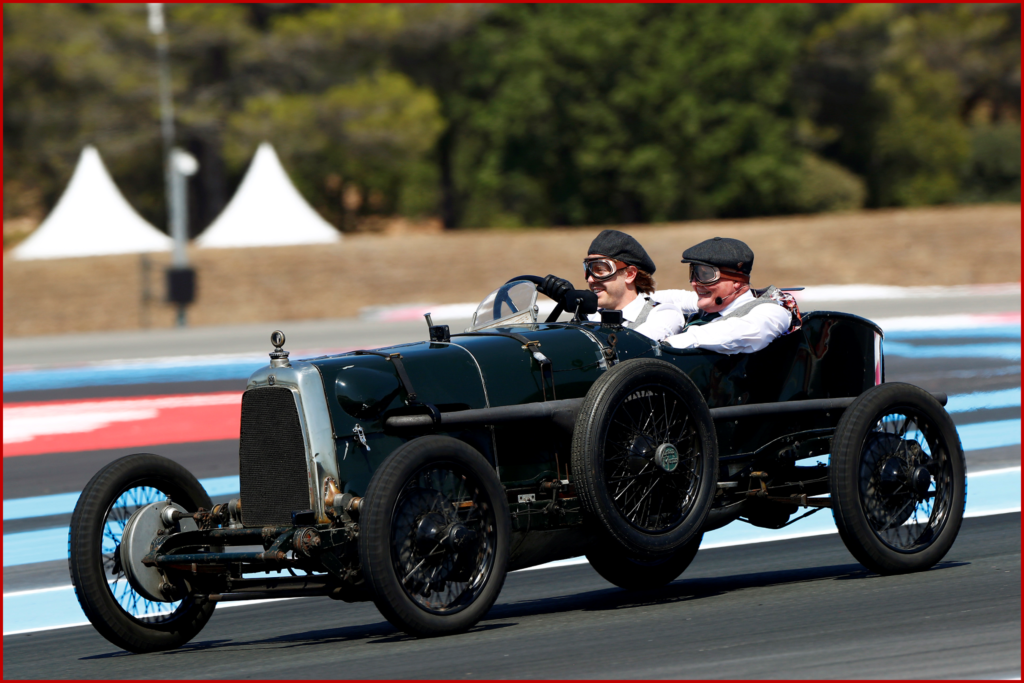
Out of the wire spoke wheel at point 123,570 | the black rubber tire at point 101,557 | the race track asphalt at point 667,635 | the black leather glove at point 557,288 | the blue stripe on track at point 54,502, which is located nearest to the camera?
the race track asphalt at point 667,635

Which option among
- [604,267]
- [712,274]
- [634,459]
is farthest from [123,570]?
[712,274]

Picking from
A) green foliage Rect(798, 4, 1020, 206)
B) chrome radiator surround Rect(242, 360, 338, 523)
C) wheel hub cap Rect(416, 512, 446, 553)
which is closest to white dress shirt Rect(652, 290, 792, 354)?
wheel hub cap Rect(416, 512, 446, 553)

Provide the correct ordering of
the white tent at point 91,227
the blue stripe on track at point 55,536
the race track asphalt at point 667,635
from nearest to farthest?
the race track asphalt at point 667,635
the blue stripe on track at point 55,536
the white tent at point 91,227

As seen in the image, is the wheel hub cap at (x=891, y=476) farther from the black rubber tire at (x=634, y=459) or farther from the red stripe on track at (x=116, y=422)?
the red stripe on track at (x=116, y=422)

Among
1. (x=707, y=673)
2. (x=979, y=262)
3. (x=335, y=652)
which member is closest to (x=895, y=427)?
(x=707, y=673)

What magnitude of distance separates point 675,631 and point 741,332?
1.52 meters

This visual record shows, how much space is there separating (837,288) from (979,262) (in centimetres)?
582

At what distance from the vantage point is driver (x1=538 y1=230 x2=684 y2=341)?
6.48 meters

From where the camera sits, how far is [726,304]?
662 cm

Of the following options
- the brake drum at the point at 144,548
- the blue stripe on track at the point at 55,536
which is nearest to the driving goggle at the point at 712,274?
the brake drum at the point at 144,548

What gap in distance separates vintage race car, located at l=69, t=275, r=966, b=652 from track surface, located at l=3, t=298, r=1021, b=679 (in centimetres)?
22

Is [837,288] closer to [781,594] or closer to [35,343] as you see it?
[35,343]

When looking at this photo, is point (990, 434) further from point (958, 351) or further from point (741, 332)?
point (958, 351)

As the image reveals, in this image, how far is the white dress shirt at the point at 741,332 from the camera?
6.18 m
